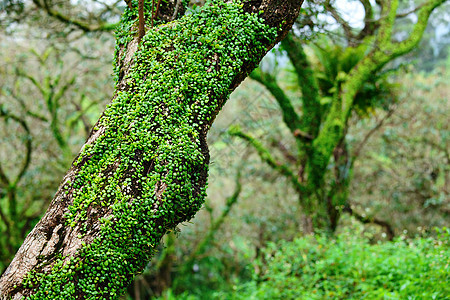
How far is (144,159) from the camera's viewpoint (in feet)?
7.56

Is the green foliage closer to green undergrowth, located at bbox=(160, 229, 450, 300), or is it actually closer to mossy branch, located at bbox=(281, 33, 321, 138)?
green undergrowth, located at bbox=(160, 229, 450, 300)

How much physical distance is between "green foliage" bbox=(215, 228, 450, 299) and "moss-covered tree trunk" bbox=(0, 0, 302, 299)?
7.14 ft

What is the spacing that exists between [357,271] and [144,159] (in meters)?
3.09

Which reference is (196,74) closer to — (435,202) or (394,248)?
(394,248)

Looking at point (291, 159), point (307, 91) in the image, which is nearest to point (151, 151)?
point (307, 91)

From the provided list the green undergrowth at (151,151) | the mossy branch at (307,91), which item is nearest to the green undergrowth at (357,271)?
the mossy branch at (307,91)

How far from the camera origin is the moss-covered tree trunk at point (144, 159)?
221 cm

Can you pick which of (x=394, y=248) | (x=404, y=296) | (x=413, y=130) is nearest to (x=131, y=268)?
(x=404, y=296)

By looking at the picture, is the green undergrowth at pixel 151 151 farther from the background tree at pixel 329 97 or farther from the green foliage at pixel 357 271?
the background tree at pixel 329 97

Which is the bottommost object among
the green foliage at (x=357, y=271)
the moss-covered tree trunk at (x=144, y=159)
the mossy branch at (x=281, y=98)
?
the green foliage at (x=357, y=271)

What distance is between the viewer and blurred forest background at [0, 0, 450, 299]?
4.56 m

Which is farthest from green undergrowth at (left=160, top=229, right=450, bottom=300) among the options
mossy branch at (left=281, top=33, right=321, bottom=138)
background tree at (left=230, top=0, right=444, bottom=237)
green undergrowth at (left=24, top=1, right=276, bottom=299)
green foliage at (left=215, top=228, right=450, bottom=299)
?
green undergrowth at (left=24, top=1, right=276, bottom=299)

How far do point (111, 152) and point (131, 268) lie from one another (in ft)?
2.32

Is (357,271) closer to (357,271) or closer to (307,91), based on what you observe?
(357,271)
